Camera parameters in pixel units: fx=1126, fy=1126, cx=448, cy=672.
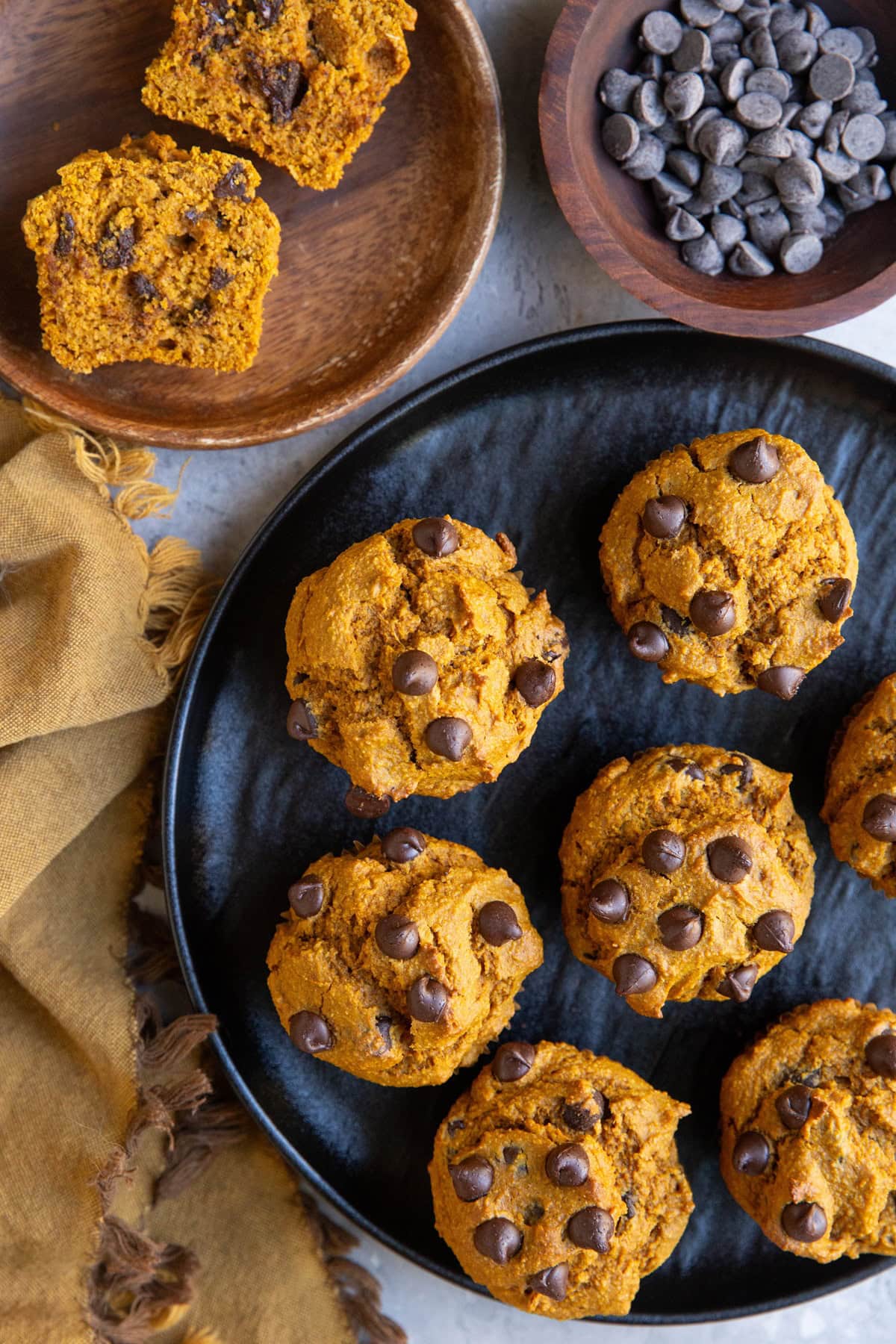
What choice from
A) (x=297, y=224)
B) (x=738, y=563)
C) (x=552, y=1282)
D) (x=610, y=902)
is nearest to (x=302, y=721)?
(x=610, y=902)

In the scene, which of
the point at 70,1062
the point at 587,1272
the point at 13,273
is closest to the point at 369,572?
the point at 13,273

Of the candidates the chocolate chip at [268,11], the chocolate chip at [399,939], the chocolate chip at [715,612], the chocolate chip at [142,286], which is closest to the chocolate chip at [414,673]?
the chocolate chip at [399,939]

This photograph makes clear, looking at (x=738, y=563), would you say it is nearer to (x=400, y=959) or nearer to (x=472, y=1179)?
(x=400, y=959)

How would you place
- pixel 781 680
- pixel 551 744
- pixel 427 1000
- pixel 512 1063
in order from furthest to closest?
pixel 551 744 → pixel 512 1063 → pixel 781 680 → pixel 427 1000

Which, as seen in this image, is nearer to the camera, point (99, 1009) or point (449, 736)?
point (449, 736)

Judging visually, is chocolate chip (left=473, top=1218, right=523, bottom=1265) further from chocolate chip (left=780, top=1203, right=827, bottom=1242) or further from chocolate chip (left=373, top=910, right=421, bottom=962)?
chocolate chip (left=780, top=1203, right=827, bottom=1242)

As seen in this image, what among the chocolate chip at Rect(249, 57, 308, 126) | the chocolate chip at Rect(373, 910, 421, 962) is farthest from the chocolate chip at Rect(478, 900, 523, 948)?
the chocolate chip at Rect(249, 57, 308, 126)
